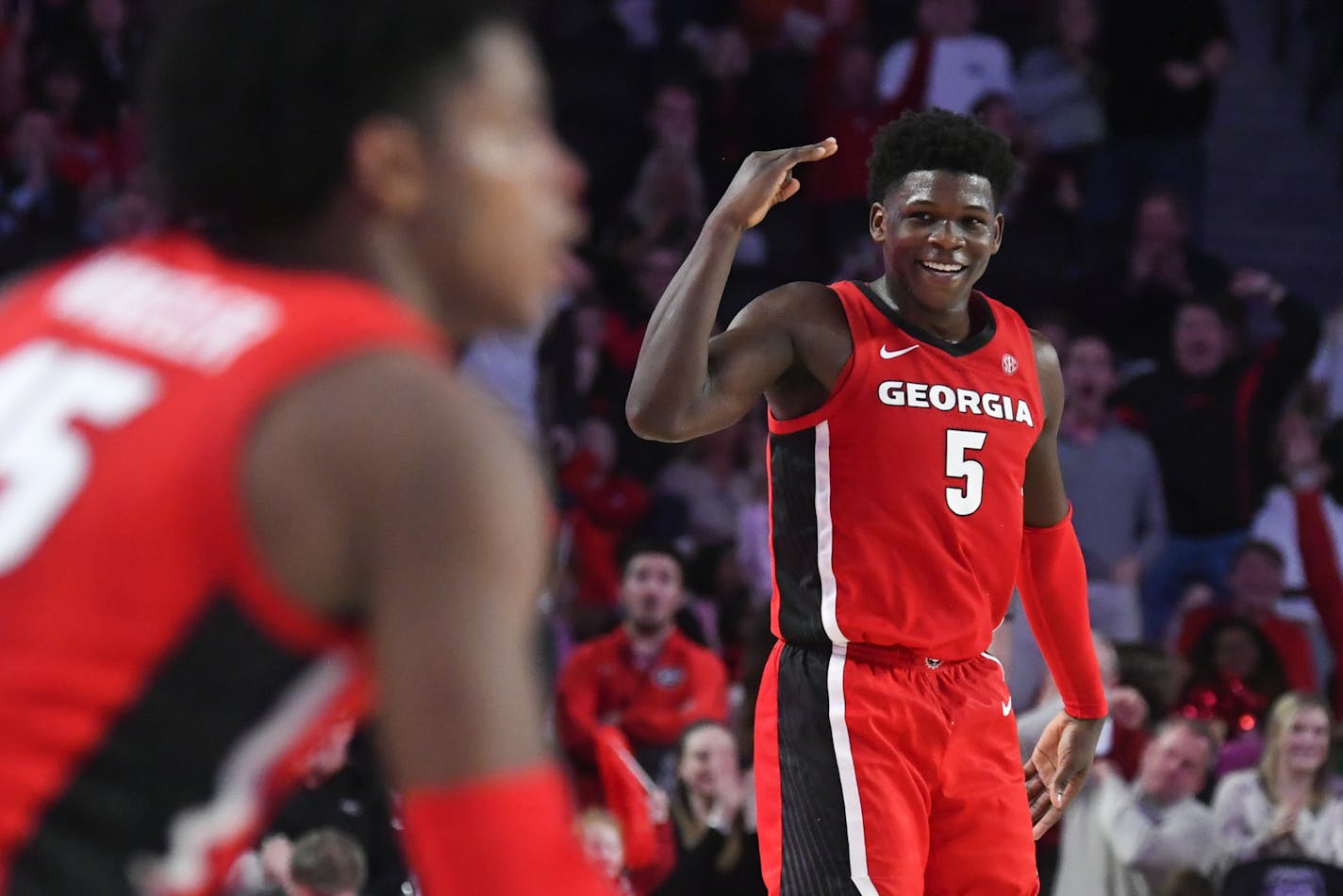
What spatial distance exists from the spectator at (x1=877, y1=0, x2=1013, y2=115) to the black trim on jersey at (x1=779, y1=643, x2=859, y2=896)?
689 cm

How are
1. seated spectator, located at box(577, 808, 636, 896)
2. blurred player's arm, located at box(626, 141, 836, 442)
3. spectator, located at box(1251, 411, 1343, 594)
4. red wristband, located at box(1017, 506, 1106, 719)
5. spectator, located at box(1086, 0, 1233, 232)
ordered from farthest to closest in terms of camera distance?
spectator, located at box(1086, 0, 1233, 232)
spectator, located at box(1251, 411, 1343, 594)
seated spectator, located at box(577, 808, 636, 896)
red wristband, located at box(1017, 506, 1106, 719)
blurred player's arm, located at box(626, 141, 836, 442)

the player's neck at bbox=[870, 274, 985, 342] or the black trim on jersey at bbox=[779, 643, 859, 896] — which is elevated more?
the player's neck at bbox=[870, 274, 985, 342]

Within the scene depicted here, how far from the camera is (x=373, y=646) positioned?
134 centimetres

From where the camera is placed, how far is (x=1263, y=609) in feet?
27.4

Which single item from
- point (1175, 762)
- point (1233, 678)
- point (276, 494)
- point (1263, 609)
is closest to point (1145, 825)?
point (1175, 762)

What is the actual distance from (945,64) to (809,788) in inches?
287

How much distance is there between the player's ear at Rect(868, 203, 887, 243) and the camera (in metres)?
4.27

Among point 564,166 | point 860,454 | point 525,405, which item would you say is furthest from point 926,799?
point 525,405

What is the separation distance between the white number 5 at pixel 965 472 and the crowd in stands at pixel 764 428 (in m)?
2.31

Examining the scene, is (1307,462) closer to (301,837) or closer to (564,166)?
(301,837)

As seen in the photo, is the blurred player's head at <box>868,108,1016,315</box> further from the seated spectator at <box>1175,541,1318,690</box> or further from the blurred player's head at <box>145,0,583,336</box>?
the seated spectator at <box>1175,541,1318,690</box>

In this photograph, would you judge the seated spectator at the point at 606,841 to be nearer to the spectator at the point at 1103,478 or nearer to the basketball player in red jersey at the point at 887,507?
the basketball player in red jersey at the point at 887,507

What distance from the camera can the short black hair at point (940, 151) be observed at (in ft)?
13.8

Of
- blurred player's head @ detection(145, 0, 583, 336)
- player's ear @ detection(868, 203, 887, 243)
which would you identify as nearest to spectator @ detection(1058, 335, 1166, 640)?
player's ear @ detection(868, 203, 887, 243)
